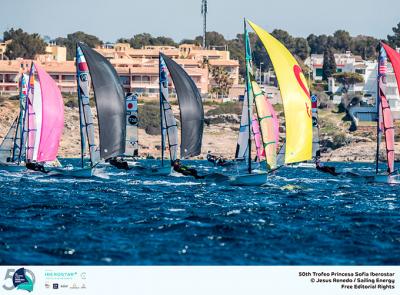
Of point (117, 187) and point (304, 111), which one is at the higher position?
point (304, 111)

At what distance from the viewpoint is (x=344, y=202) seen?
46844 millimetres

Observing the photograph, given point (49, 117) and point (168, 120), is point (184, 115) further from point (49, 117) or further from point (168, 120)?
point (49, 117)

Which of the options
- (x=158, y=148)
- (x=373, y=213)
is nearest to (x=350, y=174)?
(x=373, y=213)

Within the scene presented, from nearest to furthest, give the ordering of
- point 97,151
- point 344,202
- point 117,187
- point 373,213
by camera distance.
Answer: point 373,213
point 344,202
point 117,187
point 97,151

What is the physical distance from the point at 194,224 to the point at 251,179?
16918 millimetres

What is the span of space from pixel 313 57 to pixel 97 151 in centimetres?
11923

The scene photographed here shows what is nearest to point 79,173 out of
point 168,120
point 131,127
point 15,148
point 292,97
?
point 168,120

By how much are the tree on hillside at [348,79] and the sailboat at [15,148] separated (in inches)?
3250

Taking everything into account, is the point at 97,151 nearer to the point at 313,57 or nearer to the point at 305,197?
the point at 305,197

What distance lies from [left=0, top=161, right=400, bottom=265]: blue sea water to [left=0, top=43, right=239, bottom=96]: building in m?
82.2

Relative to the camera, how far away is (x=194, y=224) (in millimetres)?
35844

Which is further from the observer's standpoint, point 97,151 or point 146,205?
point 97,151

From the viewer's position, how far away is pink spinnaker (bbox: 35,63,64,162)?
5950 cm
